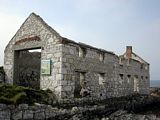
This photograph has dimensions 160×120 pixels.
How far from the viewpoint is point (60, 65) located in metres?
14.3

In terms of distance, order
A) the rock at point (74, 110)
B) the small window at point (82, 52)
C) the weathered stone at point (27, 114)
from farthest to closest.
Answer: the small window at point (82, 52) < the rock at point (74, 110) < the weathered stone at point (27, 114)

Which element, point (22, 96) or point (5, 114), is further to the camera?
point (22, 96)

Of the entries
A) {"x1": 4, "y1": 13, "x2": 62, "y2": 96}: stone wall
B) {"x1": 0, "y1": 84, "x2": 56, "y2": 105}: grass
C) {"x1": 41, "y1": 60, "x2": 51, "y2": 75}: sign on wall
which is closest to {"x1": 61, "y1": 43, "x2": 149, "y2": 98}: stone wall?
{"x1": 4, "y1": 13, "x2": 62, "y2": 96}: stone wall

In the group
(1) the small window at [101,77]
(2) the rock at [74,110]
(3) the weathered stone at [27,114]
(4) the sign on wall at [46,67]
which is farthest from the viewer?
(1) the small window at [101,77]

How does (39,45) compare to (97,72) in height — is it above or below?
above

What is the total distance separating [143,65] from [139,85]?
114 inches

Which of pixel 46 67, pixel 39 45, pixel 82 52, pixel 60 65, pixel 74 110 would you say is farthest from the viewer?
pixel 82 52

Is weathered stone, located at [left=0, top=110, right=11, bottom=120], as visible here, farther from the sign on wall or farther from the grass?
the sign on wall

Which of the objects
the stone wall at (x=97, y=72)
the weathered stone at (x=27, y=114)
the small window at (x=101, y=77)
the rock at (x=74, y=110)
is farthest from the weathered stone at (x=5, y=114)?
the small window at (x=101, y=77)

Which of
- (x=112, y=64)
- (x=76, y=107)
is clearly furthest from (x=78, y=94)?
(x=112, y=64)

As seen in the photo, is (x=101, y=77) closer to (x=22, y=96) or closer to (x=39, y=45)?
(x=39, y=45)

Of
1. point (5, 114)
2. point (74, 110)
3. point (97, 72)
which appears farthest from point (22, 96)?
point (97, 72)

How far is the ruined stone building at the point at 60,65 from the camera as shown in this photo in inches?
573

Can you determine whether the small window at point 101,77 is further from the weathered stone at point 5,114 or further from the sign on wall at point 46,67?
the weathered stone at point 5,114
